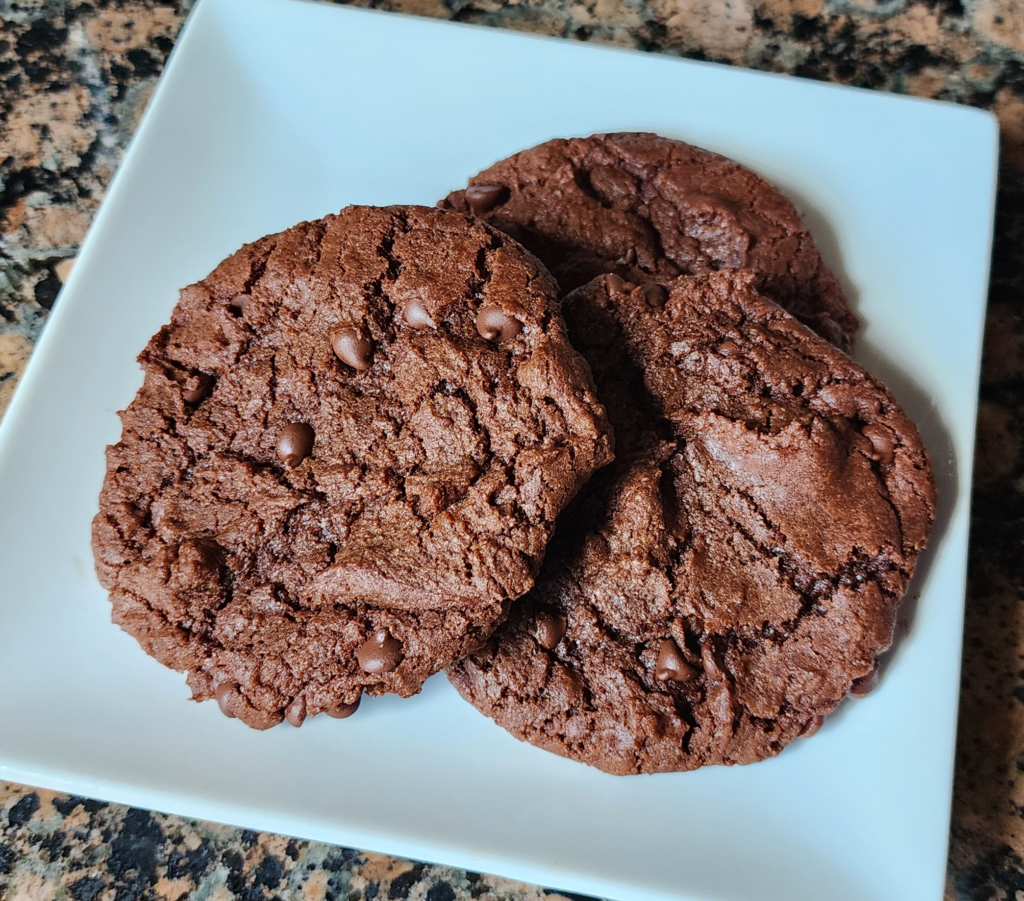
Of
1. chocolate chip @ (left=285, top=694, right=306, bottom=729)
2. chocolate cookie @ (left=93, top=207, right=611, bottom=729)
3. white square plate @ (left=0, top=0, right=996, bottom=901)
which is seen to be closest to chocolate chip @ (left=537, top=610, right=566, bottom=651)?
chocolate cookie @ (left=93, top=207, right=611, bottom=729)

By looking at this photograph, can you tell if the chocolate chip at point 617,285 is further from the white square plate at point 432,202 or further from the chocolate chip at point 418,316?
the white square plate at point 432,202

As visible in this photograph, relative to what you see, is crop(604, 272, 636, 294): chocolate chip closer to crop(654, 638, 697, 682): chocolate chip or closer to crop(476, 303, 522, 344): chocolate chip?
crop(476, 303, 522, 344): chocolate chip

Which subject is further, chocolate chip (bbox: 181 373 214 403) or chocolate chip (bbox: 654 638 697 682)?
chocolate chip (bbox: 181 373 214 403)

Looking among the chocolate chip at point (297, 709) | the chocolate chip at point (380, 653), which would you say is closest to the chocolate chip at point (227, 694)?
the chocolate chip at point (297, 709)

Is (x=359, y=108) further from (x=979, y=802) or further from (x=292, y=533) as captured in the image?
(x=979, y=802)

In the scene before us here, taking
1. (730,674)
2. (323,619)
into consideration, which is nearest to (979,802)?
(730,674)

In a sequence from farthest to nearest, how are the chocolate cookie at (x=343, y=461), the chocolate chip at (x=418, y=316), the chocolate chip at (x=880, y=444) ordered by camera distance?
the chocolate chip at (x=880, y=444)
the chocolate chip at (x=418, y=316)
the chocolate cookie at (x=343, y=461)

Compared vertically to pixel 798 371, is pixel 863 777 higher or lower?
lower
